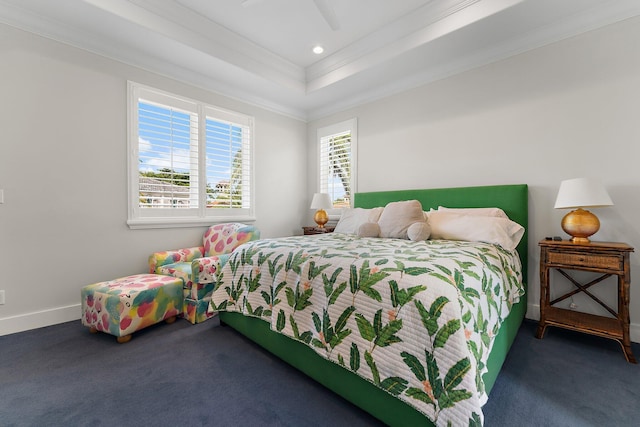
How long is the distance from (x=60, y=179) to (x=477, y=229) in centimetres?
384

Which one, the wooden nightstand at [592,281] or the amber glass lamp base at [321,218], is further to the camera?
the amber glass lamp base at [321,218]

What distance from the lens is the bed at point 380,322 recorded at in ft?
3.35

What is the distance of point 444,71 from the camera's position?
3.14 meters

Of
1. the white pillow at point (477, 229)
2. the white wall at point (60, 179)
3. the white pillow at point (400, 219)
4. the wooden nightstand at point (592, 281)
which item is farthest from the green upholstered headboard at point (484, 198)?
the white wall at point (60, 179)

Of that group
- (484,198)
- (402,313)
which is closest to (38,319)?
(402,313)

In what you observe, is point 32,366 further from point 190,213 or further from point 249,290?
point 190,213

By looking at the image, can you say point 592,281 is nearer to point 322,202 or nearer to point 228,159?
point 322,202

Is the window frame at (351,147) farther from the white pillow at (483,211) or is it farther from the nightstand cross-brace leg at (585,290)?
the nightstand cross-brace leg at (585,290)

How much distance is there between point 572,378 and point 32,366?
3.54 meters

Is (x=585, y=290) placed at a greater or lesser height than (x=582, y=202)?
lesser

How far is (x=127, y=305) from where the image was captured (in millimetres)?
2096

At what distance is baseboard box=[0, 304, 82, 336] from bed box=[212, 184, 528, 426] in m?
1.58

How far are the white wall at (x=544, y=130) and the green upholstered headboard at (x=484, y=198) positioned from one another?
12cm

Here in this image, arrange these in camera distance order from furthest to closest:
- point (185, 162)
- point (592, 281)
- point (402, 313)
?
1. point (185, 162)
2. point (592, 281)
3. point (402, 313)
